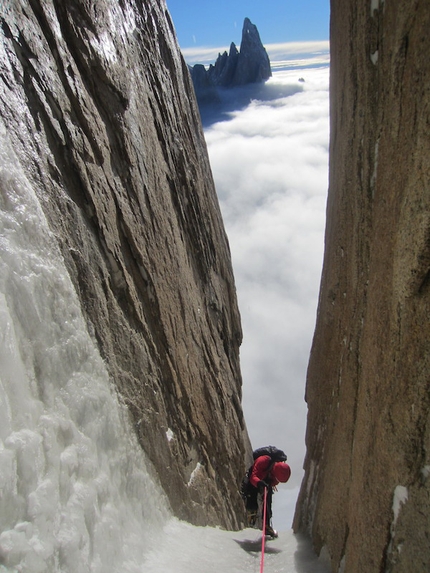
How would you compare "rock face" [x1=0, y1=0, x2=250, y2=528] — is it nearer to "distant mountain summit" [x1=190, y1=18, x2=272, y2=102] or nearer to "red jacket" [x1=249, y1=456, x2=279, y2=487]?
"red jacket" [x1=249, y1=456, x2=279, y2=487]

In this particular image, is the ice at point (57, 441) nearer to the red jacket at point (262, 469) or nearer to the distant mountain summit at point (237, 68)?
the red jacket at point (262, 469)

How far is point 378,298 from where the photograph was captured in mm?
4945

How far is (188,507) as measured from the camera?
26.5ft

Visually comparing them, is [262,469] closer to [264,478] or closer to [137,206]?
[264,478]

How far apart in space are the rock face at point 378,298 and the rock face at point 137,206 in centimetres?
254

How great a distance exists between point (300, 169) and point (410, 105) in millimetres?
187657

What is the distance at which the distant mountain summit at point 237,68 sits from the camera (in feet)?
361

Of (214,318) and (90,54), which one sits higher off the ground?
(90,54)

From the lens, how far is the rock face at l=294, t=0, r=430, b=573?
13.0ft

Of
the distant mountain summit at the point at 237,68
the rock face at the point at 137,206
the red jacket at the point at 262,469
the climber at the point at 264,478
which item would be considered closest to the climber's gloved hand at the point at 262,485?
the climber at the point at 264,478

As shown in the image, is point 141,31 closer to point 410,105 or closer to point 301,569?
point 410,105

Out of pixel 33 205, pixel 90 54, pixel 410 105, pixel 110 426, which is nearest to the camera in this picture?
pixel 410 105

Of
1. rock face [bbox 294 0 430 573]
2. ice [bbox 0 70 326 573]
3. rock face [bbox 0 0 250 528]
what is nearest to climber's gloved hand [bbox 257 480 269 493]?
rock face [bbox 294 0 430 573]

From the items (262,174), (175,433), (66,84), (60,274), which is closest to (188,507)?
(175,433)
